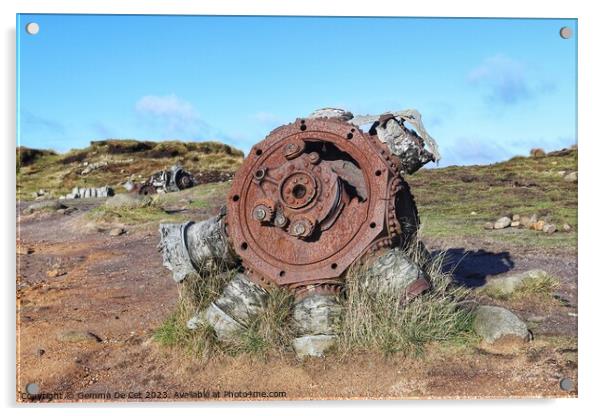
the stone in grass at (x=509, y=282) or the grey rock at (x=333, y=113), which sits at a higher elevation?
the grey rock at (x=333, y=113)

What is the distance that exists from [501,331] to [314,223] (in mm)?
1590

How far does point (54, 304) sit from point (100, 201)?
6716mm

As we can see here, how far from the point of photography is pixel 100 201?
40.6ft

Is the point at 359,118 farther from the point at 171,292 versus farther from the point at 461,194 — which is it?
the point at 461,194

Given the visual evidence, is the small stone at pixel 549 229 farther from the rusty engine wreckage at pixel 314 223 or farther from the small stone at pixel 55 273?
the small stone at pixel 55 273

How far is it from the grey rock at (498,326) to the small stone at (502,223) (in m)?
4.51

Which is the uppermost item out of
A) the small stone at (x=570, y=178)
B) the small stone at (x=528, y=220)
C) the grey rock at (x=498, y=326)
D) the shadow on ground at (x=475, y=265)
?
the small stone at (x=570, y=178)

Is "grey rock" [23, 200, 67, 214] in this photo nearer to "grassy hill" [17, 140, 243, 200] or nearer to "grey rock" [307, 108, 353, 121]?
"grassy hill" [17, 140, 243, 200]

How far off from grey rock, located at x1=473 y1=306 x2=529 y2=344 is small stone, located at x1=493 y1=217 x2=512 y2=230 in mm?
4508

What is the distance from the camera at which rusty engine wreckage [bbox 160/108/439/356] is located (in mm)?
4539

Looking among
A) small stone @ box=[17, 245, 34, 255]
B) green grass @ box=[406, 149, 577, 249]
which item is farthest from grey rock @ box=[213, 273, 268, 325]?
small stone @ box=[17, 245, 34, 255]

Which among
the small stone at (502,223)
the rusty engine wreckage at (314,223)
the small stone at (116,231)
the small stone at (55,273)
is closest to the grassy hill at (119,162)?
the small stone at (116,231)

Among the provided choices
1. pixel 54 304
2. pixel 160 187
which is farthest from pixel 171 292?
pixel 160 187

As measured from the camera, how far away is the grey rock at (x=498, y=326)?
186 inches
